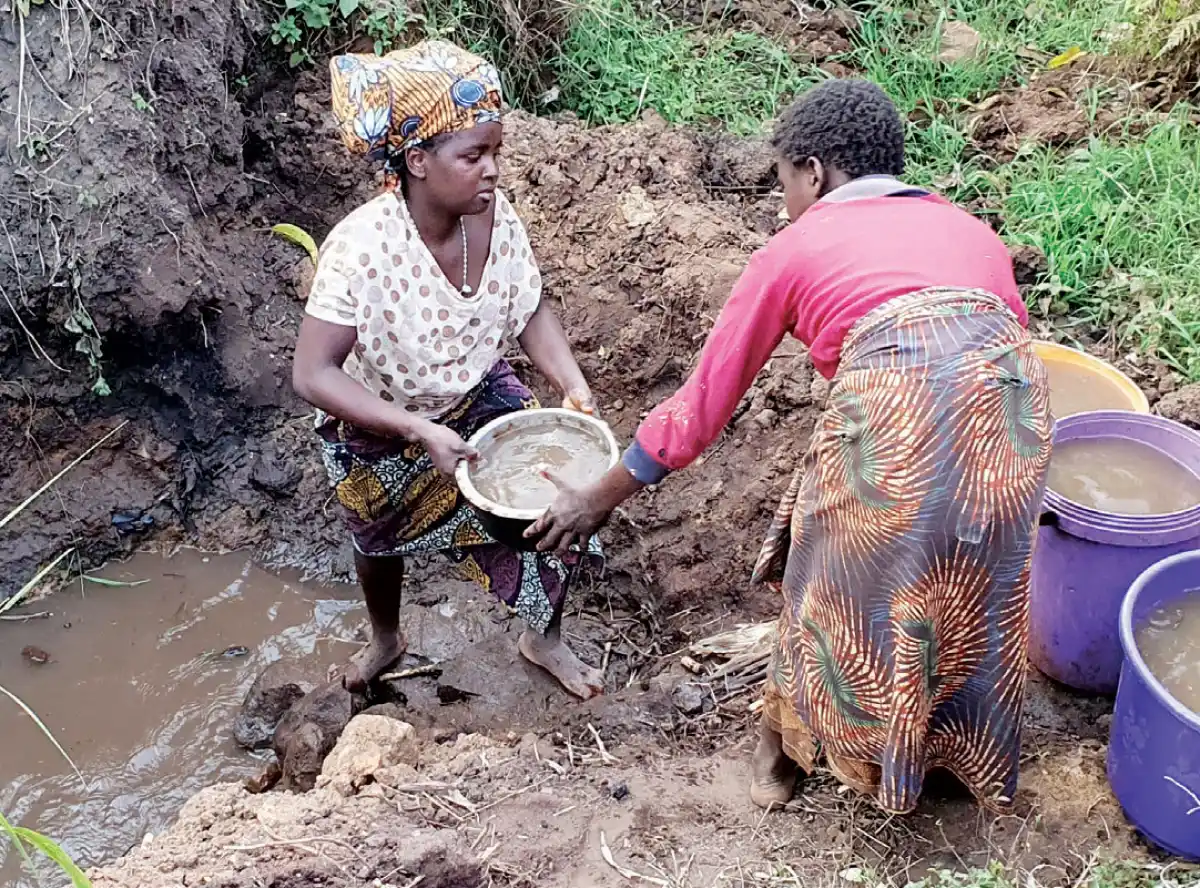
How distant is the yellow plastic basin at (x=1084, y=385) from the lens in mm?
3207

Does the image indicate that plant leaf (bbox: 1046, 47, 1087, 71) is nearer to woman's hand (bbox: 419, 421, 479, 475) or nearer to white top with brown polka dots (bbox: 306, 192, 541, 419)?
white top with brown polka dots (bbox: 306, 192, 541, 419)

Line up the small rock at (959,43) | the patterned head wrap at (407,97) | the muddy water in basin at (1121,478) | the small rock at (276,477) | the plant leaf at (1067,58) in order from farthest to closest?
the small rock at (959,43) → the plant leaf at (1067,58) → the small rock at (276,477) → the muddy water in basin at (1121,478) → the patterned head wrap at (407,97)

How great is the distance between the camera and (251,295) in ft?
16.0

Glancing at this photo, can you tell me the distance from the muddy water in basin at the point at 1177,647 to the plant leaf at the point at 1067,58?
149 inches

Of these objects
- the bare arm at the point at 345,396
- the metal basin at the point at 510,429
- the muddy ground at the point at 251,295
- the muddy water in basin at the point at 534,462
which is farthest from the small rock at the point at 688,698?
the bare arm at the point at 345,396

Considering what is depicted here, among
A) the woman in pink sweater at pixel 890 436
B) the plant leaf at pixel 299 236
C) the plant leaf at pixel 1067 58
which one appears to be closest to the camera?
the woman in pink sweater at pixel 890 436

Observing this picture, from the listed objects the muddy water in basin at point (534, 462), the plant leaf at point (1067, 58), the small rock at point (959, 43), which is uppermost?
the small rock at point (959, 43)

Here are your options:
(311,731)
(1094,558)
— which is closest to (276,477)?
(311,731)

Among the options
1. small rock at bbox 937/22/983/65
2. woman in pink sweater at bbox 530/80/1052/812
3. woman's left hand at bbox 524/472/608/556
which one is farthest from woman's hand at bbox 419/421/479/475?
small rock at bbox 937/22/983/65

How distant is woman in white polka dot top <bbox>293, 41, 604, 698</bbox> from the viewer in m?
2.80

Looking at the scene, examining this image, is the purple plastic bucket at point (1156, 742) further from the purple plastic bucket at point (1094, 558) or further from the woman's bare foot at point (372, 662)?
the woman's bare foot at point (372, 662)

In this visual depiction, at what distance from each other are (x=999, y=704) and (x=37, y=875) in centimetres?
278

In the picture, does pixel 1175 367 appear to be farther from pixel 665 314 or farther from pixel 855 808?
pixel 855 808

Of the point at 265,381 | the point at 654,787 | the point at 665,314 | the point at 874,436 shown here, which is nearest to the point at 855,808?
the point at 654,787
